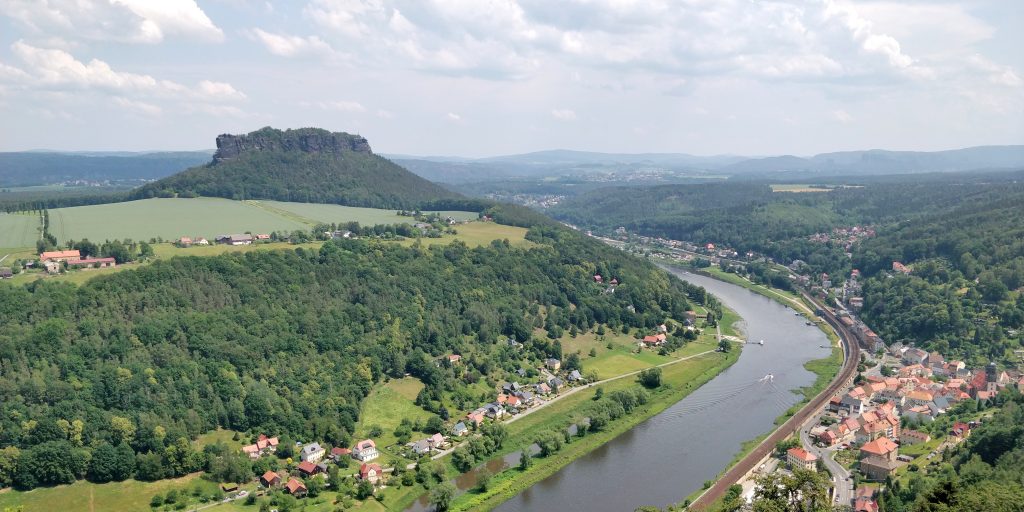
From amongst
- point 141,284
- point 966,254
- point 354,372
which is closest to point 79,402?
point 141,284

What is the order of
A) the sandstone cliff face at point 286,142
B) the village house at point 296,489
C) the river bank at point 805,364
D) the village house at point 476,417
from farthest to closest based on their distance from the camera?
the sandstone cliff face at point 286,142 < the village house at point 476,417 < the river bank at point 805,364 < the village house at point 296,489

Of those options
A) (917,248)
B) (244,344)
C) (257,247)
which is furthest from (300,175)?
(917,248)

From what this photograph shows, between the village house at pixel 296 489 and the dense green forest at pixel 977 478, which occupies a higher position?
the dense green forest at pixel 977 478

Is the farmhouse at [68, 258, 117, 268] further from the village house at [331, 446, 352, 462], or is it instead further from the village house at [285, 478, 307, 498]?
the village house at [285, 478, 307, 498]

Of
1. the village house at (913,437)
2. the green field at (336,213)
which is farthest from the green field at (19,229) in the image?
the village house at (913,437)

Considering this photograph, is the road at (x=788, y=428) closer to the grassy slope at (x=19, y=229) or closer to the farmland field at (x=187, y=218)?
the farmland field at (x=187, y=218)

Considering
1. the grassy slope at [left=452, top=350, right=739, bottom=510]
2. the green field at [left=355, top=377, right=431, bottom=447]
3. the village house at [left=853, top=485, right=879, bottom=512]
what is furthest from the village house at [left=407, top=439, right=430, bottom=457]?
the village house at [left=853, top=485, right=879, bottom=512]
